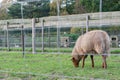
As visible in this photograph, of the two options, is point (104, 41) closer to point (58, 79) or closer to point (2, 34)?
point (58, 79)

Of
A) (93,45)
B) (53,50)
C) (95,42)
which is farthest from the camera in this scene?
(53,50)

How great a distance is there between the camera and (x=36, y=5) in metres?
7.96

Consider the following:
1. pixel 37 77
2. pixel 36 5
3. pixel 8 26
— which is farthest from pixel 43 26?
pixel 37 77

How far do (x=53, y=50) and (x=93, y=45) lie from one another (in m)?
4.80

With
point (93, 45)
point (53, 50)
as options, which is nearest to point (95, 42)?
point (93, 45)

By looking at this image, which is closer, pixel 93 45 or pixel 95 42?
pixel 95 42

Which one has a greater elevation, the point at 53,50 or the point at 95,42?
the point at 95,42

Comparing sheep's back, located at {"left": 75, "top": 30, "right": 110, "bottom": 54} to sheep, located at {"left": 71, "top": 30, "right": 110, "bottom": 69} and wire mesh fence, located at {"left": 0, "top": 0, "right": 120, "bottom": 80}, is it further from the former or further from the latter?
wire mesh fence, located at {"left": 0, "top": 0, "right": 120, "bottom": 80}

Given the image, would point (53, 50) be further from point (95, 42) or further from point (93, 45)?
point (95, 42)

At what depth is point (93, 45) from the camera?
23.0 feet

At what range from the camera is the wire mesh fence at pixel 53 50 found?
6.04 metres

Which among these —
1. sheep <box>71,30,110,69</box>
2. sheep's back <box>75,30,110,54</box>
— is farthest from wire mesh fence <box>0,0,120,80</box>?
sheep's back <box>75,30,110,54</box>

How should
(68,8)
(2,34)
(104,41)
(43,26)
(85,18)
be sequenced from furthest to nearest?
1. (2,34)
2. (43,26)
3. (85,18)
4. (68,8)
5. (104,41)

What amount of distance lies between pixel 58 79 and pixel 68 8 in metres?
3.55
